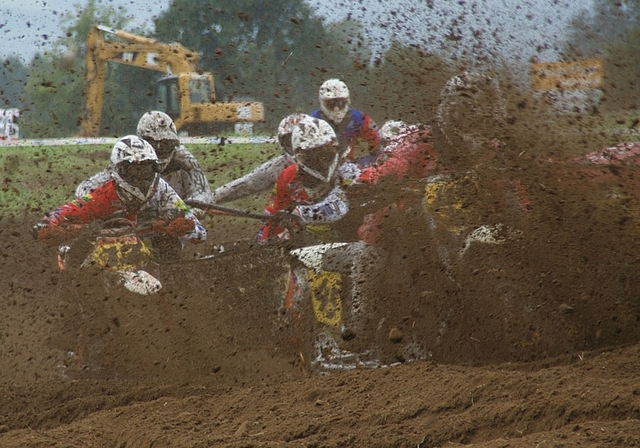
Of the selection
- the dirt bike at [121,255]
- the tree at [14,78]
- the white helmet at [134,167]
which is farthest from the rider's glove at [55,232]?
the tree at [14,78]

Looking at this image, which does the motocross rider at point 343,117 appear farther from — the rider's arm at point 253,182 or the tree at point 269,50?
the rider's arm at point 253,182

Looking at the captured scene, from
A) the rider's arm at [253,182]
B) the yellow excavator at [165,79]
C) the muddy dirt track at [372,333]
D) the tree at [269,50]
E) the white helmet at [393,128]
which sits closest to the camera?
the muddy dirt track at [372,333]

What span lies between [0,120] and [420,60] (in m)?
6.94

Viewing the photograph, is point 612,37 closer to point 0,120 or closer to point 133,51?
point 133,51

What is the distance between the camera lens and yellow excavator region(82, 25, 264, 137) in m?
10.8

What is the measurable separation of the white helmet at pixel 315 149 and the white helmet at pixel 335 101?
1069 mm

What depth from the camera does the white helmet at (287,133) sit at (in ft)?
25.7

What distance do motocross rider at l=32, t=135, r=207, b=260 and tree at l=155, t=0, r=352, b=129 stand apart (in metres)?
1.70

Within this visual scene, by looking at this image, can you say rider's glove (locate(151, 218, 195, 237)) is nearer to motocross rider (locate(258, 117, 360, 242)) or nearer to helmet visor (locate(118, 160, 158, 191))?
helmet visor (locate(118, 160, 158, 191))

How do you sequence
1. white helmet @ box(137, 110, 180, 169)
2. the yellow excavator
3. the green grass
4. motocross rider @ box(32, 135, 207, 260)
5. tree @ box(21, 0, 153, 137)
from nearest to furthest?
1. motocross rider @ box(32, 135, 207, 260)
2. white helmet @ box(137, 110, 180, 169)
3. the green grass
4. tree @ box(21, 0, 153, 137)
5. the yellow excavator

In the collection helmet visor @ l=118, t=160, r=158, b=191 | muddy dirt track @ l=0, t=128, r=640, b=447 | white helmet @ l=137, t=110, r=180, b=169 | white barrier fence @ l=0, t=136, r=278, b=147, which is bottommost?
muddy dirt track @ l=0, t=128, r=640, b=447

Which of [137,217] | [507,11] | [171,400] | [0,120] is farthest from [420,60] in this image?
[0,120]

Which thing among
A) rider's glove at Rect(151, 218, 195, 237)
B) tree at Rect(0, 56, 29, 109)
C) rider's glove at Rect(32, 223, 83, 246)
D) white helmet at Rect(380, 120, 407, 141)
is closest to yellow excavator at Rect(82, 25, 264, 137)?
tree at Rect(0, 56, 29, 109)

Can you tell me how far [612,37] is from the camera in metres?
7.21
